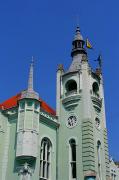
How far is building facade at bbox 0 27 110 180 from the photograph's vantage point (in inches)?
1455

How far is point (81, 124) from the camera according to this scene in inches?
1645

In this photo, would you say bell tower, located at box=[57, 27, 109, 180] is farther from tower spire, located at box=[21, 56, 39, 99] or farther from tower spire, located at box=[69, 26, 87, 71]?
tower spire, located at box=[21, 56, 39, 99]

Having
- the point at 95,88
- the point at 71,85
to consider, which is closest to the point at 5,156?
the point at 71,85

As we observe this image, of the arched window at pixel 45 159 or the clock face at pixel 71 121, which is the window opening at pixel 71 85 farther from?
the arched window at pixel 45 159

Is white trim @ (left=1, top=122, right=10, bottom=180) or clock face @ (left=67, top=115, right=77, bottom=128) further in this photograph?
clock face @ (left=67, top=115, right=77, bottom=128)

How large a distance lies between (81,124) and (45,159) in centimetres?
606

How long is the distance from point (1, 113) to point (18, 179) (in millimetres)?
7822

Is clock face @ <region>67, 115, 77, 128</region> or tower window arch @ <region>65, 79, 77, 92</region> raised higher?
tower window arch @ <region>65, 79, 77, 92</region>

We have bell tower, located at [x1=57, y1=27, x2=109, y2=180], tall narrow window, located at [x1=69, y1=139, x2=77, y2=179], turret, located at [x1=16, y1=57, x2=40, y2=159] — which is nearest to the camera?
turret, located at [x1=16, y1=57, x2=40, y2=159]

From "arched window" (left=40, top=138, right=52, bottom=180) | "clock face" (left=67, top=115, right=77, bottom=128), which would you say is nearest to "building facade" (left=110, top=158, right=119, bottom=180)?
"clock face" (left=67, top=115, right=77, bottom=128)

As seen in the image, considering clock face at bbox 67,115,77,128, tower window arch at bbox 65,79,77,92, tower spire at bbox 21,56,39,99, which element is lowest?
clock face at bbox 67,115,77,128

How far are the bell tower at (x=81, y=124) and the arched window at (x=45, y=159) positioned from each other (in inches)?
55.0

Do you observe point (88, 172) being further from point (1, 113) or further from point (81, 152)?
point (1, 113)

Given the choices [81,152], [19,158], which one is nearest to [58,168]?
[81,152]
